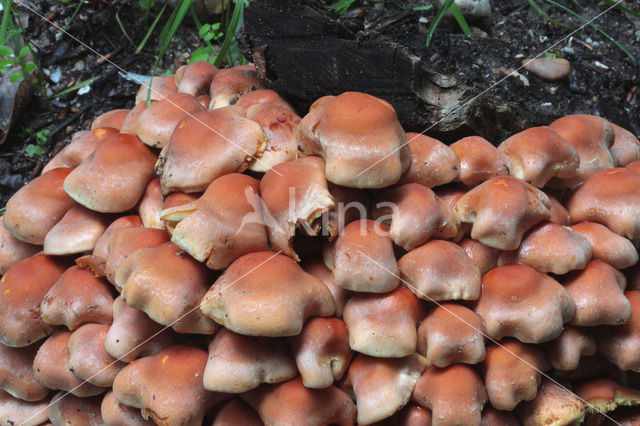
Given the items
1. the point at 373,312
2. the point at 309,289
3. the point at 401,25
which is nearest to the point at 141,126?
the point at 309,289

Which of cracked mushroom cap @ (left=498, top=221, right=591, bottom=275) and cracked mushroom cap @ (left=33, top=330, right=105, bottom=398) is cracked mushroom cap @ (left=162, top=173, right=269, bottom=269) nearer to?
cracked mushroom cap @ (left=33, top=330, right=105, bottom=398)

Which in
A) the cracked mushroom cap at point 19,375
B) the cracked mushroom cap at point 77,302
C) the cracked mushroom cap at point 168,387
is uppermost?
the cracked mushroom cap at point 77,302

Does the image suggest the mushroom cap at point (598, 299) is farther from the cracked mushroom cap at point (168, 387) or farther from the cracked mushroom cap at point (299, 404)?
the cracked mushroom cap at point (168, 387)

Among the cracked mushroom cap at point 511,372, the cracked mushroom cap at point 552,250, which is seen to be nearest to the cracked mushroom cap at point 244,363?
the cracked mushroom cap at point 511,372

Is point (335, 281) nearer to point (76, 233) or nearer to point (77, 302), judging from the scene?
point (77, 302)

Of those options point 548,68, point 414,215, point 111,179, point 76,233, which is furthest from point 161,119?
point 548,68

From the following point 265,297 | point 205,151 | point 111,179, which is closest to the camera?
point 265,297
